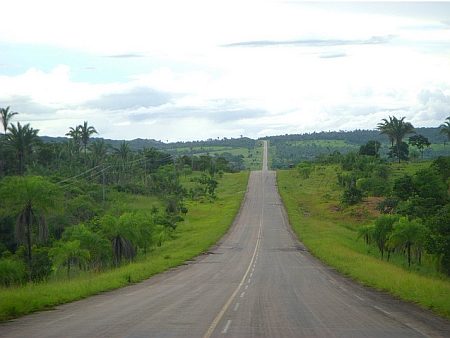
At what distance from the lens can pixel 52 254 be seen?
4125 centimetres

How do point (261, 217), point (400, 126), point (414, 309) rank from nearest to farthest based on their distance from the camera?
point (414, 309) < point (261, 217) < point (400, 126)

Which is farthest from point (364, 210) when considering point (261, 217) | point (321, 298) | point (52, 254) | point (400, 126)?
point (321, 298)

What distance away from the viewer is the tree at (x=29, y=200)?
117 feet

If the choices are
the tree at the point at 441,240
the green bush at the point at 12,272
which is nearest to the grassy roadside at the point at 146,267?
the green bush at the point at 12,272

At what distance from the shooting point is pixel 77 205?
67.3m

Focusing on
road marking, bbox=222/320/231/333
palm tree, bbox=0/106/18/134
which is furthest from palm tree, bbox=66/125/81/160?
road marking, bbox=222/320/231/333

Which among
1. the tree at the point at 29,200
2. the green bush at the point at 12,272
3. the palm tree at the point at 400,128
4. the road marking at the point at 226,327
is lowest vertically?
the green bush at the point at 12,272

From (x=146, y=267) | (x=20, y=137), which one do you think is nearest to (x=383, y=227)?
(x=146, y=267)

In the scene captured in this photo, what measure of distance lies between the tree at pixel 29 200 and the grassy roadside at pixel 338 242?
65.1 ft

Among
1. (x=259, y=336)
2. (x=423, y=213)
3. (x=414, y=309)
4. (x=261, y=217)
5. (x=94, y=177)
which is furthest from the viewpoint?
(x=94, y=177)

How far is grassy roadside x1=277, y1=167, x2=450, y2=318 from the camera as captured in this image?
765 inches

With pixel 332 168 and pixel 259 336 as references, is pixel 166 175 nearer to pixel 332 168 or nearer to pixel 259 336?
pixel 332 168

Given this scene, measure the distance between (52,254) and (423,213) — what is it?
35.8 metres

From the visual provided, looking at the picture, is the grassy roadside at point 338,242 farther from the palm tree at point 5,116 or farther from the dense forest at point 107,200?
the palm tree at point 5,116
